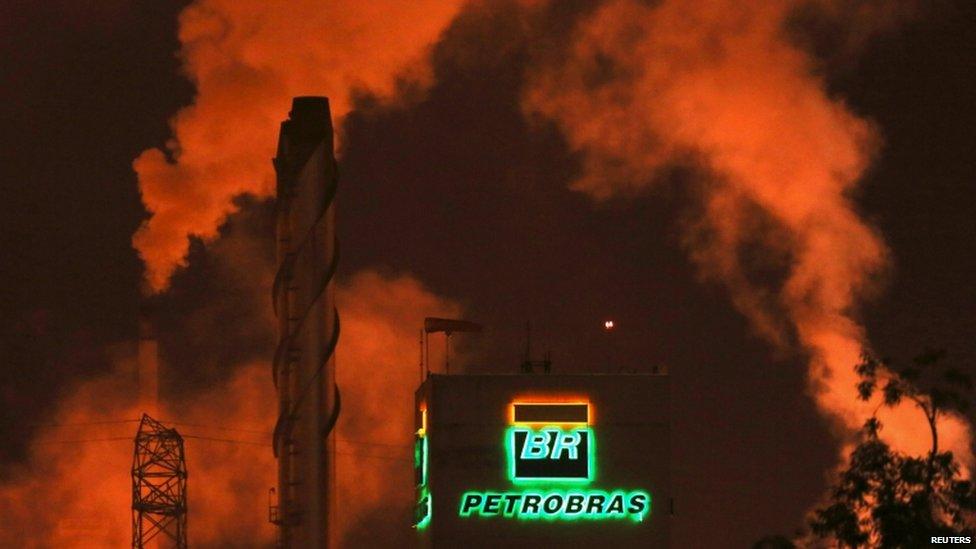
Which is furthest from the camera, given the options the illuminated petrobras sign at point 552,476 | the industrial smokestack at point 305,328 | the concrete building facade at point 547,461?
the industrial smokestack at point 305,328

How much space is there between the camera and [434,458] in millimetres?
92188

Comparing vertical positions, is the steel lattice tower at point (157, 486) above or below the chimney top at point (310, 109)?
below

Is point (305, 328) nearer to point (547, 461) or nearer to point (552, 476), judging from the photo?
point (547, 461)

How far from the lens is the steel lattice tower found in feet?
477

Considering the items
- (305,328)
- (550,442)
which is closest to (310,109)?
(305,328)

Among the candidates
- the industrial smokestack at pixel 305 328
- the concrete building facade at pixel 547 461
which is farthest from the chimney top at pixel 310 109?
the concrete building facade at pixel 547 461

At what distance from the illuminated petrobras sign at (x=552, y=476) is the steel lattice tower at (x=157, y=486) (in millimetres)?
57858

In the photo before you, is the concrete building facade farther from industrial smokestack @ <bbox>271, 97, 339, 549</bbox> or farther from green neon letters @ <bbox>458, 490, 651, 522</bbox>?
industrial smokestack @ <bbox>271, 97, 339, 549</bbox>

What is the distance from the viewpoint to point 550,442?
9262 cm

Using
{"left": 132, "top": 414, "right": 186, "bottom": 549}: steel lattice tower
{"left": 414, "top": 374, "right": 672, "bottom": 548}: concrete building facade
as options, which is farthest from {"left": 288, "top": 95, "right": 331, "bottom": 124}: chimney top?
{"left": 132, "top": 414, "right": 186, "bottom": 549}: steel lattice tower

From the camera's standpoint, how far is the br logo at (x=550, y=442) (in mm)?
92000

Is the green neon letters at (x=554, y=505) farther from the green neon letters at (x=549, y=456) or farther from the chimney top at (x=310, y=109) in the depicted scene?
the chimney top at (x=310, y=109)

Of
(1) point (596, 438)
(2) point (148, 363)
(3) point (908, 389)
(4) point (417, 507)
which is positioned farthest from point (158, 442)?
(3) point (908, 389)

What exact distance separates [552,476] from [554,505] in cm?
132
